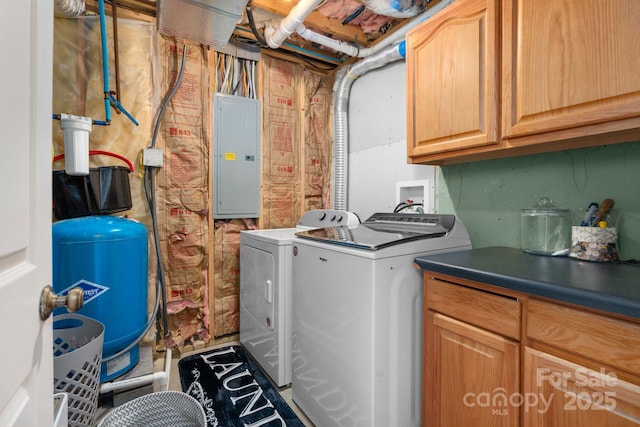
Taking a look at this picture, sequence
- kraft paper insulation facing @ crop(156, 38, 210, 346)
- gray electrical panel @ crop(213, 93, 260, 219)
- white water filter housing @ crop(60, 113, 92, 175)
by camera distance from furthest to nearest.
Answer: gray electrical panel @ crop(213, 93, 260, 219)
kraft paper insulation facing @ crop(156, 38, 210, 346)
white water filter housing @ crop(60, 113, 92, 175)

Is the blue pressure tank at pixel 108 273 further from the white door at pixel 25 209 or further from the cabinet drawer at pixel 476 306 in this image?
the cabinet drawer at pixel 476 306

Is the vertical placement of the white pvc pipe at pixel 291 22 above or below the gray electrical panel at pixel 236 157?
above

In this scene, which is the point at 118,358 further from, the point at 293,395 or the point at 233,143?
the point at 233,143

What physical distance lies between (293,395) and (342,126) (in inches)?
83.7

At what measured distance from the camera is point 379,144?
8.32 ft

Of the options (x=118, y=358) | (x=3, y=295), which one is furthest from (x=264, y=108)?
(x=3, y=295)

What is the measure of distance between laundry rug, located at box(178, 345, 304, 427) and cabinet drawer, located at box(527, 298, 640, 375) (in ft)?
4.23

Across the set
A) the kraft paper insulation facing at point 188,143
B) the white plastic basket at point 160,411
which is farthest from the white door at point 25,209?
the kraft paper insulation facing at point 188,143

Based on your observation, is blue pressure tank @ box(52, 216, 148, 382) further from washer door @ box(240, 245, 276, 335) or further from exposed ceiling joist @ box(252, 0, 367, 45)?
exposed ceiling joist @ box(252, 0, 367, 45)

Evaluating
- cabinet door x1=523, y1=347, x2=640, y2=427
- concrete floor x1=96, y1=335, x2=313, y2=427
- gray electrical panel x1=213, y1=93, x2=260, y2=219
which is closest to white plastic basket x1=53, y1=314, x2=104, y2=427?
concrete floor x1=96, y1=335, x2=313, y2=427

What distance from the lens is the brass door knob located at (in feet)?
1.86

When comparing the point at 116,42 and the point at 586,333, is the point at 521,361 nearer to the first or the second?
the point at 586,333

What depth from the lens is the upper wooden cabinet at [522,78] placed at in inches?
41.0

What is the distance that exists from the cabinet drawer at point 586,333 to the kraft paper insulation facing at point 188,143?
208 centimetres
